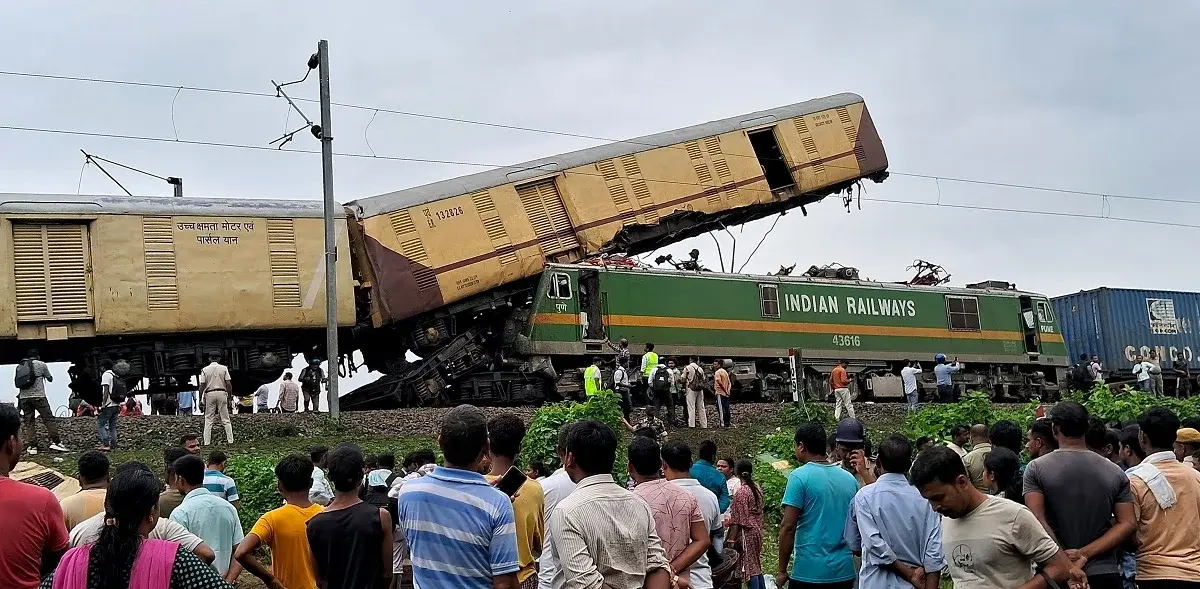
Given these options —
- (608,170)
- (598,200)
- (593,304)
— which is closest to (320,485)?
(593,304)

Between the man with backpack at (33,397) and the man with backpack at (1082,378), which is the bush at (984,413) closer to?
the man with backpack at (1082,378)

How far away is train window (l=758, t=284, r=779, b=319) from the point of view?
2366 cm

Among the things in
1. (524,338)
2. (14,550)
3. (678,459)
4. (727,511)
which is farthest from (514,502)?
(524,338)

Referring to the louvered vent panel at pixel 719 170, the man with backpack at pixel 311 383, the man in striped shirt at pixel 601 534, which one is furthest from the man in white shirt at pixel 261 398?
the man in striped shirt at pixel 601 534

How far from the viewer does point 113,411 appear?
14.7 m

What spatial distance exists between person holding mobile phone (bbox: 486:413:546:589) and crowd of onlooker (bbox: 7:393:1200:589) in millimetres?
10

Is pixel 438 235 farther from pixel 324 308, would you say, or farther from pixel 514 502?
pixel 514 502

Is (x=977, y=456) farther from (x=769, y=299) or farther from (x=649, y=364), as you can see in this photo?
(x=769, y=299)

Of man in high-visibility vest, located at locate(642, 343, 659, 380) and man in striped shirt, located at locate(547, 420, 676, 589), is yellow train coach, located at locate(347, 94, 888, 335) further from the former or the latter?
man in striped shirt, located at locate(547, 420, 676, 589)

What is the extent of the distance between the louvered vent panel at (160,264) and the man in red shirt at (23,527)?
13750 millimetres

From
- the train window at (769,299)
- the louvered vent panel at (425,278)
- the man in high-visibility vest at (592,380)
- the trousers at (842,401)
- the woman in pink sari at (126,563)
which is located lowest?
the trousers at (842,401)

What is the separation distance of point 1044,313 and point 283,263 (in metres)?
19.7

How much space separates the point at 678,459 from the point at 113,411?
11.0 meters

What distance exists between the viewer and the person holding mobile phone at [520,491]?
5.01 metres
